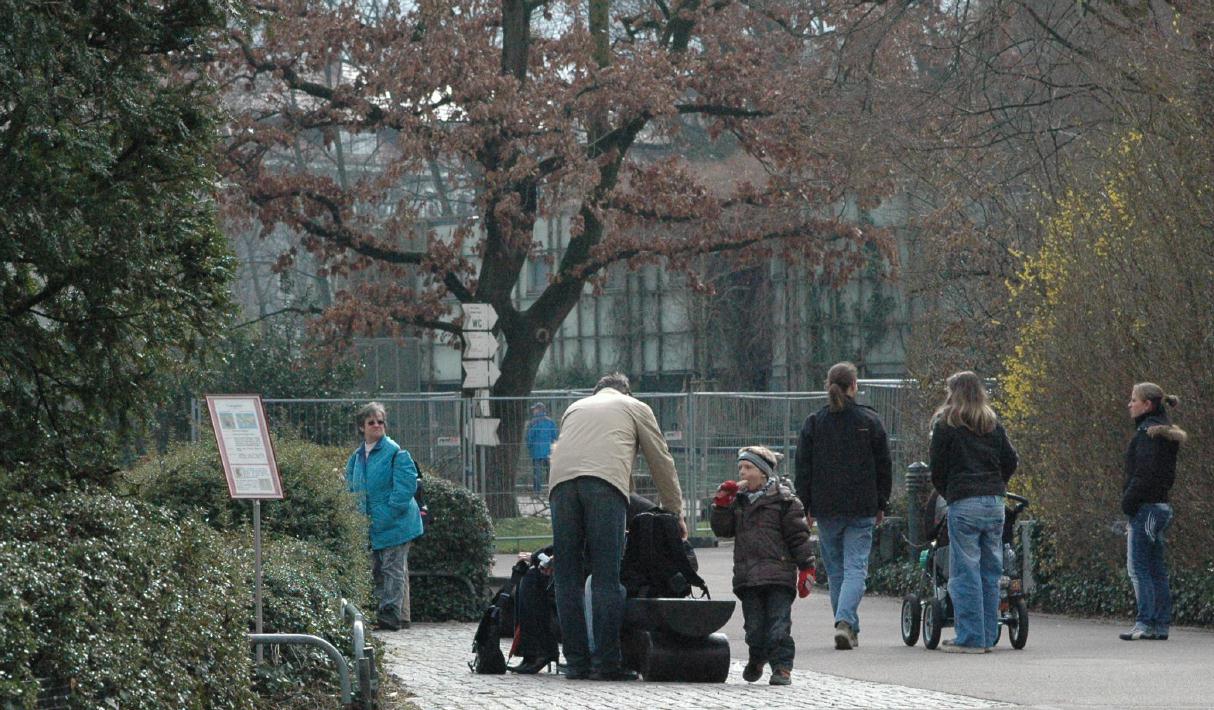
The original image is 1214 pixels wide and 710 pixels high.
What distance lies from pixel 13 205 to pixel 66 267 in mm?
358

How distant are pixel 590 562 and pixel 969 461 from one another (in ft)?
9.32

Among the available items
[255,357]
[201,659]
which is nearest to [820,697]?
[201,659]

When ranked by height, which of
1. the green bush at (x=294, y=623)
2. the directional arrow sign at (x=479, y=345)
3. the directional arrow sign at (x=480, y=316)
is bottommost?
the green bush at (x=294, y=623)

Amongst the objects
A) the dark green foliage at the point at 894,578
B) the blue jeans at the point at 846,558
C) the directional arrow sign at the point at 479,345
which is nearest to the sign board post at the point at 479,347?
the directional arrow sign at the point at 479,345

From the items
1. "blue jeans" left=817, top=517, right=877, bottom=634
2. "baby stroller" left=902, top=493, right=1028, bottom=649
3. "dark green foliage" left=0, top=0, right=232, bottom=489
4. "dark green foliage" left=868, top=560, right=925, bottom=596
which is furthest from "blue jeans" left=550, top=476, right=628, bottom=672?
"dark green foliage" left=868, top=560, right=925, bottom=596

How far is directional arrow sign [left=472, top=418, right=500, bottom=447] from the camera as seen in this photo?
22.5m

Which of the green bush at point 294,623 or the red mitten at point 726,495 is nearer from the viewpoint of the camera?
the green bush at point 294,623

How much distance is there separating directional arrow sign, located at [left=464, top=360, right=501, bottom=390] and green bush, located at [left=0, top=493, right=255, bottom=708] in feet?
53.0

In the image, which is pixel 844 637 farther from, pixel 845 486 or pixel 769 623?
pixel 769 623

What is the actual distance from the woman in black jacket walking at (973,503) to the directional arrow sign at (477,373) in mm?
12329

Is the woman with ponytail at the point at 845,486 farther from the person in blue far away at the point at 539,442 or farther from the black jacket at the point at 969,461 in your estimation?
the person in blue far away at the point at 539,442

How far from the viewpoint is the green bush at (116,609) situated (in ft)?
19.9

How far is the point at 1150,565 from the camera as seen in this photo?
13.6m

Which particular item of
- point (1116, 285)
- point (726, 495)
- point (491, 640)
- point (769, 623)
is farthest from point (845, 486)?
point (1116, 285)
